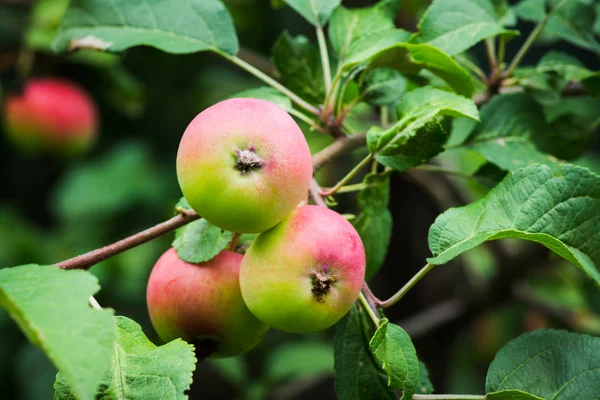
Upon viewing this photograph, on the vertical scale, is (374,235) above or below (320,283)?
below

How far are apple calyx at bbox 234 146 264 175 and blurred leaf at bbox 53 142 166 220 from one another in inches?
61.1

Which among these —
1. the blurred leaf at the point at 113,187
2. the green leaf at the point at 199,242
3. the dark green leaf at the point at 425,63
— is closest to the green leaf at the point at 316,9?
the dark green leaf at the point at 425,63

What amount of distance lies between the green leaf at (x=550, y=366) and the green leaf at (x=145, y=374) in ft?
0.99

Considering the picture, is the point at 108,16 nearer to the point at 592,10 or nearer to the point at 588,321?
the point at 592,10

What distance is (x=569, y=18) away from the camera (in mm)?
887

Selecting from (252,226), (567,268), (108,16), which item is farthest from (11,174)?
(252,226)

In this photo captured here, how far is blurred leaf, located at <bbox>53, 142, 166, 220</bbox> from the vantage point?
198 cm

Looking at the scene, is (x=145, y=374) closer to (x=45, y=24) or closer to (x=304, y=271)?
(x=304, y=271)

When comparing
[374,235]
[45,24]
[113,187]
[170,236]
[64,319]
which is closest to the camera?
[64,319]

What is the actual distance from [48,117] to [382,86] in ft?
4.30

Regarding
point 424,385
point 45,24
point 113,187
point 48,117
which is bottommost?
point 113,187

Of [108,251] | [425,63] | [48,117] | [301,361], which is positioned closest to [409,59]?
[425,63]

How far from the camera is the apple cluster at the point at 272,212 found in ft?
1.72

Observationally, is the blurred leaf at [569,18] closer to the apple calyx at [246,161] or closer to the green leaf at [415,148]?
the green leaf at [415,148]
